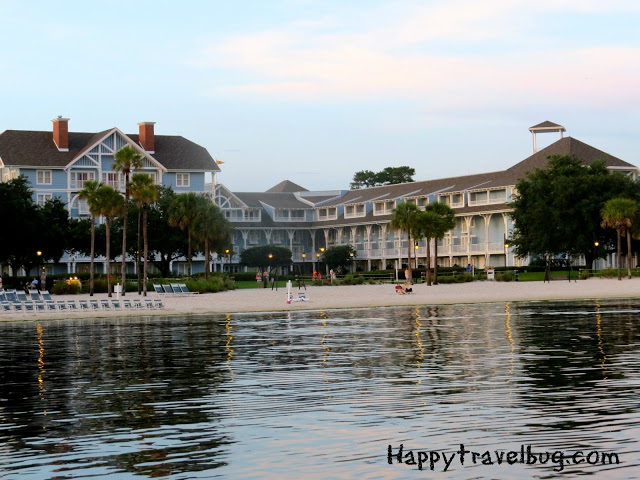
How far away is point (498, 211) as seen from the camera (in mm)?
103438

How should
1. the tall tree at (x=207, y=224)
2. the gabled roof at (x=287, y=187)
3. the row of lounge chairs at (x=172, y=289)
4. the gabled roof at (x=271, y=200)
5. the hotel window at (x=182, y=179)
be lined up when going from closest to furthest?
the row of lounge chairs at (x=172, y=289), the tall tree at (x=207, y=224), the hotel window at (x=182, y=179), the gabled roof at (x=271, y=200), the gabled roof at (x=287, y=187)

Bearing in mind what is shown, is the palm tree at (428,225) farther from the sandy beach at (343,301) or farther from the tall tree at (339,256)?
the tall tree at (339,256)

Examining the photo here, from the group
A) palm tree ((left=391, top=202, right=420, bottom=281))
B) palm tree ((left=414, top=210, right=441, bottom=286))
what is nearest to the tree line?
palm tree ((left=391, top=202, right=420, bottom=281))

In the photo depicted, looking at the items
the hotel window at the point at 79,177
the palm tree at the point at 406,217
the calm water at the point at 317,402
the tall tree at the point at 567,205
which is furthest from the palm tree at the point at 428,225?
the calm water at the point at 317,402

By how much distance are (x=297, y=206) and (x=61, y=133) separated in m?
35.1

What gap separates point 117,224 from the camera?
343 ft

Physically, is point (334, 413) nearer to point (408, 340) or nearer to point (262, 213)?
point (408, 340)

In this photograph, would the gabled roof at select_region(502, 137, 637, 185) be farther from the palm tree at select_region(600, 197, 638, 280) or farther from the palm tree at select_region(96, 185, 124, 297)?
the palm tree at select_region(96, 185, 124, 297)

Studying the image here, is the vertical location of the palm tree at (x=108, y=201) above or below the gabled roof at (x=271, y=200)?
below

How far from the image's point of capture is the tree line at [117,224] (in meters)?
74.4

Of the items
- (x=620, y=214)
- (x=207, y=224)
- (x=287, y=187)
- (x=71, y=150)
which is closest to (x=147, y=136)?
(x=71, y=150)

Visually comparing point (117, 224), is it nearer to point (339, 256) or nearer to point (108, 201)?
point (339, 256)

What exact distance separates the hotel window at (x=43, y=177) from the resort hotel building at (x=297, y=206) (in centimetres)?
11

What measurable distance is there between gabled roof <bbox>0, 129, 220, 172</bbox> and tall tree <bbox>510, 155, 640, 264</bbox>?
135ft
